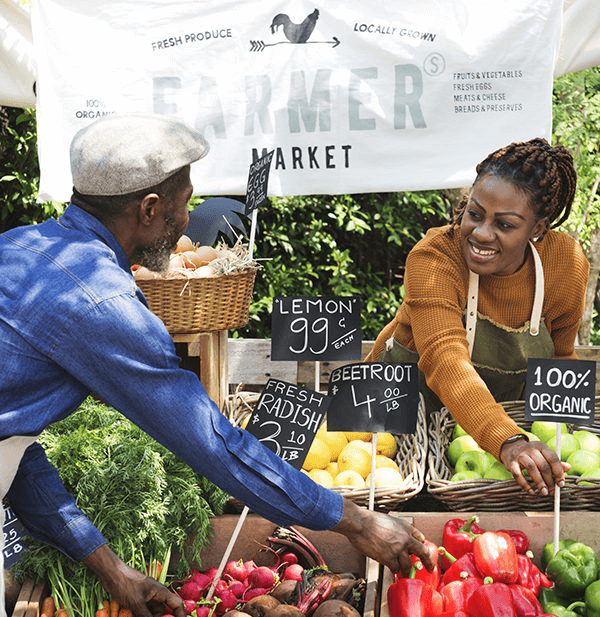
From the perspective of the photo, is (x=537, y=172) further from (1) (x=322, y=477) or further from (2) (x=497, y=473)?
(1) (x=322, y=477)

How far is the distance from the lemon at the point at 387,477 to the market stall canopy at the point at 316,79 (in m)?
1.41

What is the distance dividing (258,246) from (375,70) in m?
2.14

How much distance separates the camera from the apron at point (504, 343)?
2.63 metres

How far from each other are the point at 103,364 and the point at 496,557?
3.83 feet

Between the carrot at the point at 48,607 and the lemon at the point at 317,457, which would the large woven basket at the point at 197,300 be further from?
the carrot at the point at 48,607

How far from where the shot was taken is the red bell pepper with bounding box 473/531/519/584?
1.94 meters

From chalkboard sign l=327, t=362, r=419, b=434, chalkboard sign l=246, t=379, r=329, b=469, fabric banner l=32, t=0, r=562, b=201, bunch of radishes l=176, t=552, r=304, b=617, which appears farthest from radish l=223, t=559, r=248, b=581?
fabric banner l=32, t=0, r=562, b=201

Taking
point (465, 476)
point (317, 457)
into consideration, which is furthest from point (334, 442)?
point (465, 476)

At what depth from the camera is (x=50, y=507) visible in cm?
189

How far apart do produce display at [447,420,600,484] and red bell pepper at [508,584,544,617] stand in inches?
17.4

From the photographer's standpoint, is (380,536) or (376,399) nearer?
(380,536)

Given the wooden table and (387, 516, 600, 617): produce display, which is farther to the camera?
the wooden table

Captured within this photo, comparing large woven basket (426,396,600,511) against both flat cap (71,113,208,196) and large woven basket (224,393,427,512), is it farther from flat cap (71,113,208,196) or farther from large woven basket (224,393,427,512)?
flat cap (71,113,208,196)

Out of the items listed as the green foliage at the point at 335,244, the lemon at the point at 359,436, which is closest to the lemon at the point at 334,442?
the lemon at the point at 359,436
